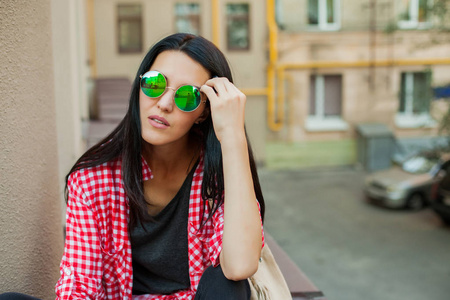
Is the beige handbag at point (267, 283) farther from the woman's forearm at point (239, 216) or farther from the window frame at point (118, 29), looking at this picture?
the window frame at point (118, 29)

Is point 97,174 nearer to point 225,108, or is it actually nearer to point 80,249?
point 80,249

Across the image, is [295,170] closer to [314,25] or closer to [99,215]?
[314,25]

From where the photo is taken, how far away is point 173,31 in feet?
45.1

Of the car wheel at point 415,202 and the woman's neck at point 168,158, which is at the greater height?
the woman's neck at point 168,158

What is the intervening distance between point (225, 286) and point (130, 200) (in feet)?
1.46

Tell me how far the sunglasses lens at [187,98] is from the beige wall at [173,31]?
11816 mm

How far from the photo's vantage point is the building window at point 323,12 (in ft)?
47.3

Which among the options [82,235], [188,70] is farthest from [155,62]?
[82,235]

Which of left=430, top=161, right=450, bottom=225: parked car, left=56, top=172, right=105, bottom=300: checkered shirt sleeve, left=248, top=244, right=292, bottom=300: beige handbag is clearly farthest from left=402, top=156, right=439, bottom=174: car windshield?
left=56, top=172, right=105, bottom=300: checkered shirt sleeve

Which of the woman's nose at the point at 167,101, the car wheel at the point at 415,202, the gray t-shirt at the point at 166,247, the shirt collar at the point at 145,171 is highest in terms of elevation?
the woman's nose at the point at 167,101

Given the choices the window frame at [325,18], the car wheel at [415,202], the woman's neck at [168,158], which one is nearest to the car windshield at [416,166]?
the car wheel at [415,202]

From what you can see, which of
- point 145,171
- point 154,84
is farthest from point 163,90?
point 145,171

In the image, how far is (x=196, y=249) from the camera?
175 cm

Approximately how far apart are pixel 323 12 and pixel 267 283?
13724 millimetres
